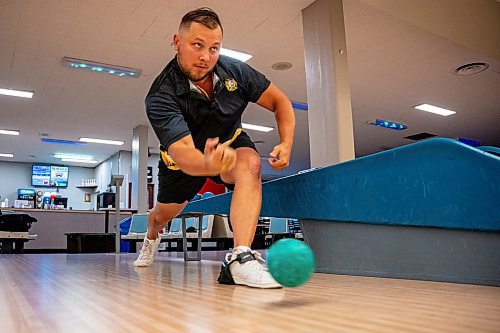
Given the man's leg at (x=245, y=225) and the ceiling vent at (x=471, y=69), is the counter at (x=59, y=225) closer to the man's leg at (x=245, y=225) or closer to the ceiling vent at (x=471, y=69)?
the ceiling vent at (x=471, y=69)

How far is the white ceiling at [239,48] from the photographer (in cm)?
496

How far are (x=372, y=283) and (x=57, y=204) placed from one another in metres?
11.5

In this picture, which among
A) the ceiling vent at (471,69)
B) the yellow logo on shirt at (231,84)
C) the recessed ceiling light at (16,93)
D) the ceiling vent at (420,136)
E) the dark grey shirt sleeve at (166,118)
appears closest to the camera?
the dark grey shirt sleeve at (166,118)

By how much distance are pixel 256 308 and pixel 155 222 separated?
1702 mm

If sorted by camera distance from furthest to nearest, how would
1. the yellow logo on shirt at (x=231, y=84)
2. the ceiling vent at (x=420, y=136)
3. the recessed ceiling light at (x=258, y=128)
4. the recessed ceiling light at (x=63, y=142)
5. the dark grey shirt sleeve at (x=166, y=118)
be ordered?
the recessed ceiling light at (x=63, y=142) → the ceiling vent at (x=420, y=136) → the recessed ceiling light at (x=258, y=128) → the yellow logo on shirt at (x=231, y=84) → the dark grey shirt sleeve at (x=166, y=118)

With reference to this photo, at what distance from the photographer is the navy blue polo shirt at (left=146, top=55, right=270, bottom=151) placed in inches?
63.9

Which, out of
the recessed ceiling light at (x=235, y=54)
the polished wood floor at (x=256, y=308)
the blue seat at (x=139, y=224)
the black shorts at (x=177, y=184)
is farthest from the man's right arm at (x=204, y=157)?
the blue seat at (x=139, y=224)

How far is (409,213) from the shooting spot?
1.46 meters

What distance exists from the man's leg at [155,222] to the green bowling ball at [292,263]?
132cm

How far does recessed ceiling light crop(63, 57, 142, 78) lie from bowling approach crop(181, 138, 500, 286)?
17.5 feet

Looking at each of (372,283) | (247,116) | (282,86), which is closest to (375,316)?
(372,283)

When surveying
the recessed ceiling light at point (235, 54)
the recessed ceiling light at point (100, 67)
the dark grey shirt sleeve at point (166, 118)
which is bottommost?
the dark grey shirt sleeve at point (166, 118)

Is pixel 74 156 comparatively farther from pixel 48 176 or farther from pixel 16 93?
pixel 16 93

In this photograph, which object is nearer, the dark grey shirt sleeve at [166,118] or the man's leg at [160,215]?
the dark grey shirt sleeve at [166,118]
